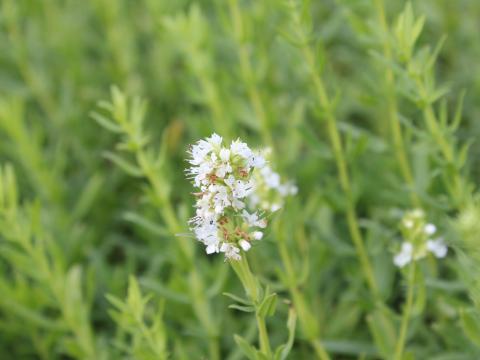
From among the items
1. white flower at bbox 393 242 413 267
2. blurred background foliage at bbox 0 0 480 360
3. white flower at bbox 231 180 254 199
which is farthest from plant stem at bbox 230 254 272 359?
white flower at bbox 393 242 413 267

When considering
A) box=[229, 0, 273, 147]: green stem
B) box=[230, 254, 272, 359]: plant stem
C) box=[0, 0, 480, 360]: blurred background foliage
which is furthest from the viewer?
box=[229, 0, 273, 147]: green stem

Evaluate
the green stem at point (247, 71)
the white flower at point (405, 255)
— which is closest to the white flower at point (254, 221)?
the white flower at point (405, 255)

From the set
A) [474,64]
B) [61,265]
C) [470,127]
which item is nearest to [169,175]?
[61,265]

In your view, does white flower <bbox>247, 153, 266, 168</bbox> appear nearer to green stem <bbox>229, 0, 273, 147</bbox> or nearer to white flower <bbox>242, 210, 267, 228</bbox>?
white flower <bbox>242, 210, 267, 228</bbox>

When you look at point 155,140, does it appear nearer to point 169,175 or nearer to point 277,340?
point 169,175

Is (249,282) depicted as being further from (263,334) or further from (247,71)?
(247,71)
